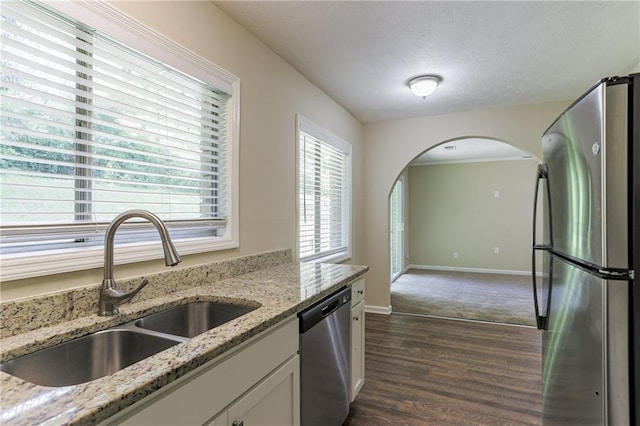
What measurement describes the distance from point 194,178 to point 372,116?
2766 mm

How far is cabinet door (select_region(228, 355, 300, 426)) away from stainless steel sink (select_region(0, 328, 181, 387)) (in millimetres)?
310

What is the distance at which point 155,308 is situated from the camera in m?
1.30

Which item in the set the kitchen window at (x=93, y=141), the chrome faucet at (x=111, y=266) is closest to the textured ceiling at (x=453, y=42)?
the kitchen window at (x=93, y=141)

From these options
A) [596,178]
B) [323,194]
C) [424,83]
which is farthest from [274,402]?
[424,83]

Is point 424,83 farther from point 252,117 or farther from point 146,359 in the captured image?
point 146,359

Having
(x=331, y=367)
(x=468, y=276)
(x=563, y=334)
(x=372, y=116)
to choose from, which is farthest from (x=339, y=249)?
(x=468, y=276)

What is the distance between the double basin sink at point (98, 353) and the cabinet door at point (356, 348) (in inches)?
35.7

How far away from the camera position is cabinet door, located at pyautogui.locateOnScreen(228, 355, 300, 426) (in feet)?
3.49

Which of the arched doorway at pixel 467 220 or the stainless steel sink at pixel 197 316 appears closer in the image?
the stainless steel sink at pixel 197 316

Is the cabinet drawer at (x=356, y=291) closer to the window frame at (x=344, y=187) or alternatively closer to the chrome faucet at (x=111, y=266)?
the window frame at (x=344, y=187)

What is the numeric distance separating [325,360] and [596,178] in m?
1.37

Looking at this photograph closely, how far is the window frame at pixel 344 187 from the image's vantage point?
268cm

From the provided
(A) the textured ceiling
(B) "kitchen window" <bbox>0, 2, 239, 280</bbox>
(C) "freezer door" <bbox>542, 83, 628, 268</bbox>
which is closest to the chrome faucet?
(B) "kitchen window" <bbox>0, 2, 239, 280</bbox>

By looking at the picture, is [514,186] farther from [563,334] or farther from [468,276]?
[563,334]
